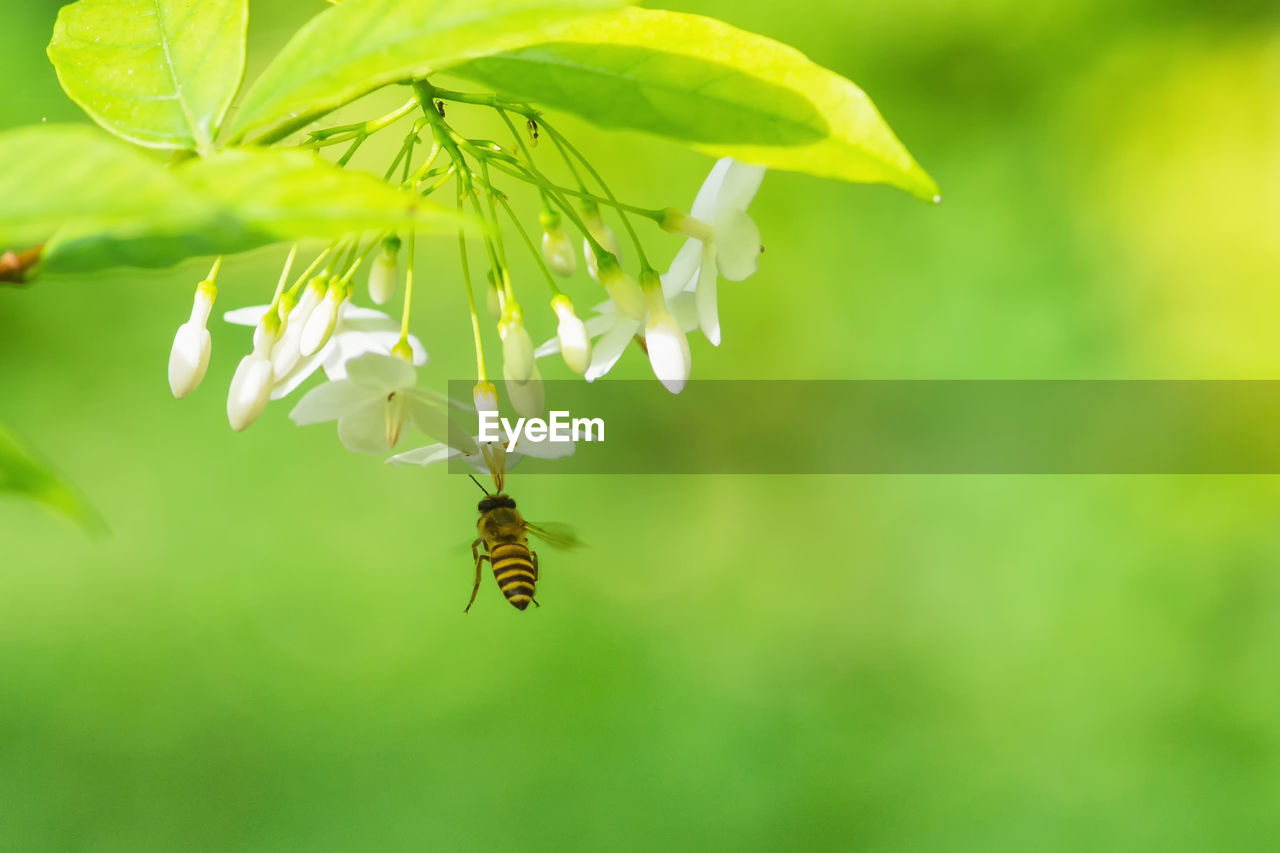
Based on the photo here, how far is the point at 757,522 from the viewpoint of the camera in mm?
3230

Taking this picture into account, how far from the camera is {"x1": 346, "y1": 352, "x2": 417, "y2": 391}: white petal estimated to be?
0.68m

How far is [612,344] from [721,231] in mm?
122

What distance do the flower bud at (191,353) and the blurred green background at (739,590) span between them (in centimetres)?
212

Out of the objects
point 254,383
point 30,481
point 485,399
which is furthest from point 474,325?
point 30,481

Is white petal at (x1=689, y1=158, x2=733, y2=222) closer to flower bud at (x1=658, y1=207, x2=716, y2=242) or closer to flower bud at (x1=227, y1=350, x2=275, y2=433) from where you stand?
flower bud at (x1=658, y1=207, x2=716, y2=242)

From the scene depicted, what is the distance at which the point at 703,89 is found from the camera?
50 centimetres

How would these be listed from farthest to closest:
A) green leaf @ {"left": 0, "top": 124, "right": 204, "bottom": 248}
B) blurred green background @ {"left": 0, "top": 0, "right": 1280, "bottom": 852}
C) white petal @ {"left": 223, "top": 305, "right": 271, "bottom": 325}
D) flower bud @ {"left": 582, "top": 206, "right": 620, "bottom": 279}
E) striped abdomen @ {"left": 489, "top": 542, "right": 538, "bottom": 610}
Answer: blurred green background @ {"left": 0, "top": 0, "right": 1280, "bottom": 852}, striped abdomen @ {"left": 489, "top": 542, "right": 538, "bottom": 610}, white petal @ {"left": 223, "top": 305, "right": 271, "bottom": 325}, flower bud @ {"left": 582, "top": 206, "right": 620, "bottom": 279}, green leaf @ {"left": 0, "top": 124, "right": 204, "bottom": 248}

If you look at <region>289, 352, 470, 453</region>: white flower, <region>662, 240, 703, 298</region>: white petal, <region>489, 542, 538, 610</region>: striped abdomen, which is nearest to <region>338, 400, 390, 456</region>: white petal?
<region>289, 352, 470, 453</region>: white flower

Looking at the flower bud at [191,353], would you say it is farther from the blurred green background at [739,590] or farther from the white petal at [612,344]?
the blurred green background at [739,590]

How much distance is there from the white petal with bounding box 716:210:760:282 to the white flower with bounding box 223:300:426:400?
25cm

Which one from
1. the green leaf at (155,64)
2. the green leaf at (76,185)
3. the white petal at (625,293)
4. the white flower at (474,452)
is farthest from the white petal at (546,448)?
the green leaf at (76,185)

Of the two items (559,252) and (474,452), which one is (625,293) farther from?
(474,452)

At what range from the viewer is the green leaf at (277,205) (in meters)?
0.30

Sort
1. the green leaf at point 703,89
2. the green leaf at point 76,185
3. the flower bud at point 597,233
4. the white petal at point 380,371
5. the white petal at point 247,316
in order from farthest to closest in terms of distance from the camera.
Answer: the white petal at point 247,316 → the flower bud at point 597,233 → the white petal at point 380,371 → the green leaf at point 703,89 → the green leaf at point 76,185
